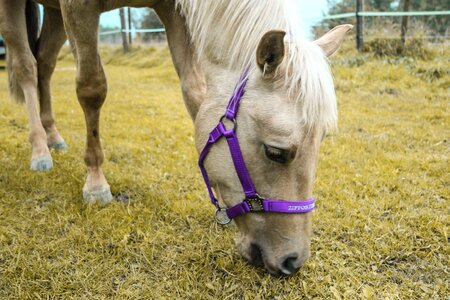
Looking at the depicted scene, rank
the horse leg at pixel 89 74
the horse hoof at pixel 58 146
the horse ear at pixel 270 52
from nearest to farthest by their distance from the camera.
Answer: the horse ear at pixel 270 52 < the horse leg at pixel 89 74 < the horse hoof at pixel 58 146

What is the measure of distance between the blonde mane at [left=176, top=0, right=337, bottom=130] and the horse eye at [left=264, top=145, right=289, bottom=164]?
165 millimetres

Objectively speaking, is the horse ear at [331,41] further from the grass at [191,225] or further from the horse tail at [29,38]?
the horse tail at [29,38]

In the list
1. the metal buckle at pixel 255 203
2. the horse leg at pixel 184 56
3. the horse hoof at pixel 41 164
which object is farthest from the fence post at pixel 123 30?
the metal buckle at pixel 255 203

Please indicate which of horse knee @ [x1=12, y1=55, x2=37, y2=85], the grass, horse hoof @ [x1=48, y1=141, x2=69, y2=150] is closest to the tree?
the grass

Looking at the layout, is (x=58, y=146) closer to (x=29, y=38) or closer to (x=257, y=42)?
(x=29, y=38)

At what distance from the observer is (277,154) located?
5.59 ft

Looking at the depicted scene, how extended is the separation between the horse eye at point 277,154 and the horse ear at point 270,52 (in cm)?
35

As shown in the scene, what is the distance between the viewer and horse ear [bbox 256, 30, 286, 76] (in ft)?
5.28

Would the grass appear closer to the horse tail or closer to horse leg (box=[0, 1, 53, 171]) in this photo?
horse leg (box=[0, 1, 53, 171])

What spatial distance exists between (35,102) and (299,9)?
2472mm

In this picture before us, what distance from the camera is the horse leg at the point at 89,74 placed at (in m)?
2.39

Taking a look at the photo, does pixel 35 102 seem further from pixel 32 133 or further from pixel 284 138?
pixel 284 138

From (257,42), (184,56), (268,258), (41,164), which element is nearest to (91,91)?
(184,56)

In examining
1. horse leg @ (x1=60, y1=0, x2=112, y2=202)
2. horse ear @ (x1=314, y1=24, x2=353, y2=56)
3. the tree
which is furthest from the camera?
the tree
